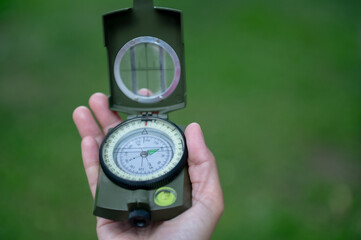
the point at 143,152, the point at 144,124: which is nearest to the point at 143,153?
the point at 143,152

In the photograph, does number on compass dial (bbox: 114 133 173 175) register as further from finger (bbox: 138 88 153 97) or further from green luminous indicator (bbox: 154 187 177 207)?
finger (bbox: 138 88 153 97)

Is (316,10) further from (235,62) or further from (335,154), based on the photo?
(335,154)

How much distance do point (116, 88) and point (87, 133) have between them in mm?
263

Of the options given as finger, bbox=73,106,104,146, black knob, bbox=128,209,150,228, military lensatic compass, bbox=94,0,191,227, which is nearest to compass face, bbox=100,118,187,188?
military lensatic compass, bbox=94,0,191,227

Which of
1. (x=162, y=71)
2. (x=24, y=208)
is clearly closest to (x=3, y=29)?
(x=24, y=208)

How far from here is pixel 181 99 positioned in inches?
66.6

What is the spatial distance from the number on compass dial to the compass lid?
17 cm

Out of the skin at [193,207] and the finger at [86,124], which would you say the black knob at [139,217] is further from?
the finger at [86,124]

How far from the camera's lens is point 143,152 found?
4.95 ft

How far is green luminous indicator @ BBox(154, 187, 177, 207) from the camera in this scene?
1.33m

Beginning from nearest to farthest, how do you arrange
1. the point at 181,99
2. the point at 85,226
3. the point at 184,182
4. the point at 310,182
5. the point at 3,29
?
Answer: the point at 184,182
the point at 181,99
the point at 85,226
the point at 310,182
the point at 3,29

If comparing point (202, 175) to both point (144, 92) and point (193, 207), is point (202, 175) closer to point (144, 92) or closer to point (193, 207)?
point (193, 207)

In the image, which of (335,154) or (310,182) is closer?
(310,182)

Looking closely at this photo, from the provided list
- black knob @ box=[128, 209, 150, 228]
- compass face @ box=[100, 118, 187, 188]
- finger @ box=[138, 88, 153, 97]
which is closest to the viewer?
black knob @ box=[128, 209, 150, 228]
